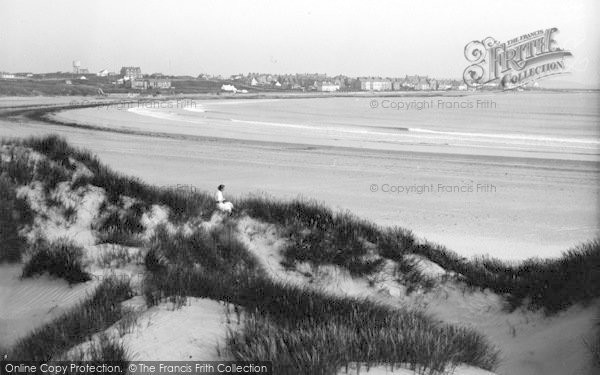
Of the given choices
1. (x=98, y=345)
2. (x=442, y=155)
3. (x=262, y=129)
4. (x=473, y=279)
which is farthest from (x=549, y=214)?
(x=262, y=129)

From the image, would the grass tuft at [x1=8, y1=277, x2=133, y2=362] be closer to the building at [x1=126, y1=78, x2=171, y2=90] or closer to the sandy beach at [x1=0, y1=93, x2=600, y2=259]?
the sandy beach at [x1=0, y1=93, x2=600, y2=259]

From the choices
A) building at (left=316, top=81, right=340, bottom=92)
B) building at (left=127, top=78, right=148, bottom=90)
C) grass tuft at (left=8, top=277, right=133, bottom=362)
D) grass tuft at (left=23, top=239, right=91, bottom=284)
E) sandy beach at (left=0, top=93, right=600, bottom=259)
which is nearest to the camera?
grass tuft at (left=8, top=277, right=133, bottom=362)

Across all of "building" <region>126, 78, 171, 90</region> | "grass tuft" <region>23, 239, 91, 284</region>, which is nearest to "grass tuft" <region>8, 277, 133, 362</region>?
"grass tuft" <region>23, 239, 91, 284</region>

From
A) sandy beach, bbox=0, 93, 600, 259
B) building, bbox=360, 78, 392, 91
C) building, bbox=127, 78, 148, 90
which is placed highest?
building, bbox=360, 78, 392, 91

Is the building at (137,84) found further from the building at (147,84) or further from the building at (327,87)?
the building at (327,87)

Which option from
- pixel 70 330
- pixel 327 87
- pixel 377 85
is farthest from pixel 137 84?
pixel 70 330

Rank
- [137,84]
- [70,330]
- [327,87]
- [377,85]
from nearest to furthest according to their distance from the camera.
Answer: [70,330] → [137,84] → [327,87] → [377,85]

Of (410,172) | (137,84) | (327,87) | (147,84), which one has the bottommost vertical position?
(410,172)

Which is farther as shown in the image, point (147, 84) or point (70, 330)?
point (147, 84)

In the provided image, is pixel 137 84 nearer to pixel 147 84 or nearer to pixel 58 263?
pixel 147 84

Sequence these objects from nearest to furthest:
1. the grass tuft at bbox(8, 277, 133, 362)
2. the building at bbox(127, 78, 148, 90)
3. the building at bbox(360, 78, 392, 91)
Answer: the grass tuft at bbox(8, 277, 133, 362) < the building at bbox(127, 78, 148, 90) < the building at bbox(360, 78, 392, 91)

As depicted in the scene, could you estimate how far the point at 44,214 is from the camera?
279 inches

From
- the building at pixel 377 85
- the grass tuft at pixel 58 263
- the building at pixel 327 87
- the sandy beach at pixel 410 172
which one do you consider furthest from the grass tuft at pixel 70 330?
the building at pixel 377 85

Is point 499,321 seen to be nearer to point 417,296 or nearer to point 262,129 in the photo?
point 417,296
